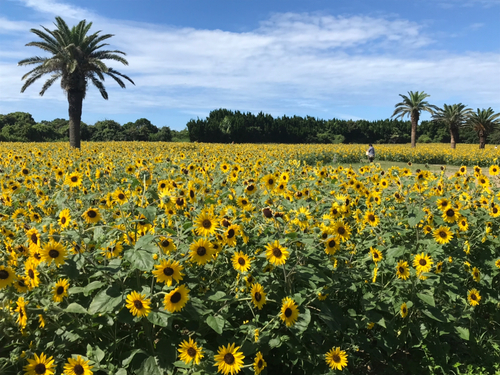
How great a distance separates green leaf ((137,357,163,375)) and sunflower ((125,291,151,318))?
0.96 ft

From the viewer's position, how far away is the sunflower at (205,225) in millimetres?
2350

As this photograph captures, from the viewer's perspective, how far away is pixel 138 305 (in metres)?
1.94

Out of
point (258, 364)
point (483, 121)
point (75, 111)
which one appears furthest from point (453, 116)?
point (258, 364)

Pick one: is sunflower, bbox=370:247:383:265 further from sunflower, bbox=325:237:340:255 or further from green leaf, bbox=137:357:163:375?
green leaf, bbox=137:357:163:375

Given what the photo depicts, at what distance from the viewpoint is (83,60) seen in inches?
837

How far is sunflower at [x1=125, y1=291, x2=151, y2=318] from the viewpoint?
1.93 meters

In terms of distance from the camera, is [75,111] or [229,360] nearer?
[229,360]

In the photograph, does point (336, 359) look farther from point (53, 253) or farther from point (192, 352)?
point (53, 253)

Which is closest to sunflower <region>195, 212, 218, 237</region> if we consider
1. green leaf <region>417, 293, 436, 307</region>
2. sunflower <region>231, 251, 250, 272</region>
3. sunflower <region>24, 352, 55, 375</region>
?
sunflower <region>231, 251, 250, 272</region>

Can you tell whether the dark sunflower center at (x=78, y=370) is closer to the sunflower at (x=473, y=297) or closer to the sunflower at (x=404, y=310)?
the sunflower at (x=404, y=310)

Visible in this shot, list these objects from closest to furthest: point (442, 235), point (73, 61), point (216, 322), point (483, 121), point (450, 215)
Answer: point (216, 322)
point (442, 235)
point (450, 215)
point (73, 61)
point (483, 121)

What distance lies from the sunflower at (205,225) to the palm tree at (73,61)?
20.1m

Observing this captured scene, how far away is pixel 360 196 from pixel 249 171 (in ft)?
7.54

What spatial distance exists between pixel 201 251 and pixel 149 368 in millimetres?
690
